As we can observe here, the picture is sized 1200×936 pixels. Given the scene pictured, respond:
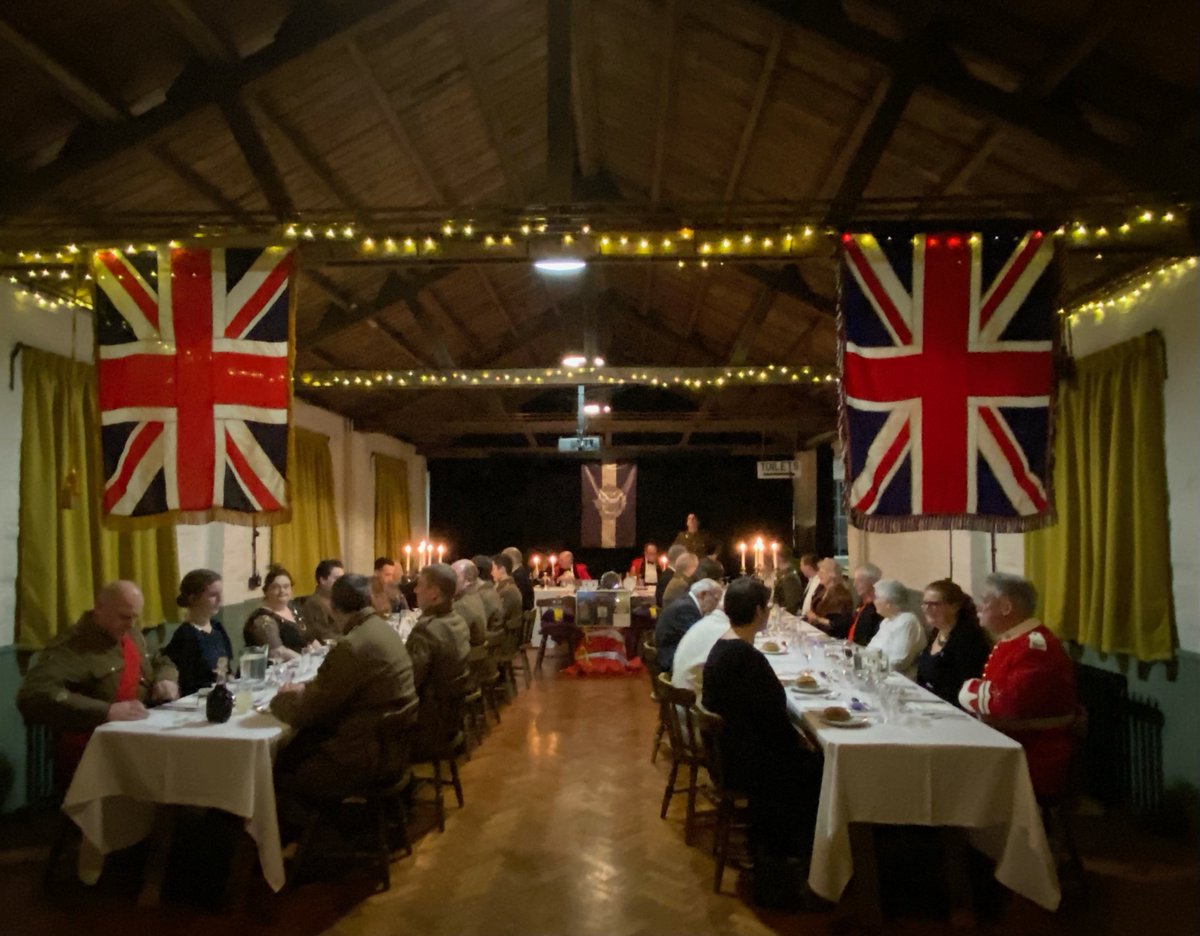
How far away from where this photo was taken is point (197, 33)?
4293 millimetres

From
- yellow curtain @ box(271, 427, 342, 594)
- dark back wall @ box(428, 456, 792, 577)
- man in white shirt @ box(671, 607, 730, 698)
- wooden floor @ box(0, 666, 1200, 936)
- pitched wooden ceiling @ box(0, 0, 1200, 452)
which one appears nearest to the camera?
wooden floor @ box(0, 666, 1200, 936)

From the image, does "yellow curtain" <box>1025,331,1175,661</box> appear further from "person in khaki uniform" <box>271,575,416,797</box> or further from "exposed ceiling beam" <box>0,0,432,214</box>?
"exposed ceiling beam" <box>0,0,432,214</box>

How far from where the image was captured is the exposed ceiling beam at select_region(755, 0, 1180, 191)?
4.13 m

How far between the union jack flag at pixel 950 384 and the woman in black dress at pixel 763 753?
89 centimetres

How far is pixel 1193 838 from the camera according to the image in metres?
4.37

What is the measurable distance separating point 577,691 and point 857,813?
17.0ft

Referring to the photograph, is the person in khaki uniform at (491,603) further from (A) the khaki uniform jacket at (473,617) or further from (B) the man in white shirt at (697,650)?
(B) the man in white shirt at (697,650)

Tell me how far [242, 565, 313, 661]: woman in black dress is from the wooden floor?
1450mm

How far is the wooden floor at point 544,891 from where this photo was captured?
134 inches

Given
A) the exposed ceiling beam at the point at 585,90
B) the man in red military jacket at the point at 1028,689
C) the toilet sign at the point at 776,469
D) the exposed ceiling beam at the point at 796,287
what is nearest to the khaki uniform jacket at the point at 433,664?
the man in red military jacket at the point at 1028,689

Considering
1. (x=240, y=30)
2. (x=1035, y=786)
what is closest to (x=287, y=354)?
(x=240, y=30)

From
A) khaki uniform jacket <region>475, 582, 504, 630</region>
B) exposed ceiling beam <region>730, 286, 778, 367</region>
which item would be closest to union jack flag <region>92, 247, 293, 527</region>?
khaki uniform jacket <region>475, 582, 504, 630</region>

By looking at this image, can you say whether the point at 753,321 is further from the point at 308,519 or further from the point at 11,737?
the point at 11,737

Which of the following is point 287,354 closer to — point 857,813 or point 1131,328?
point 857,813
